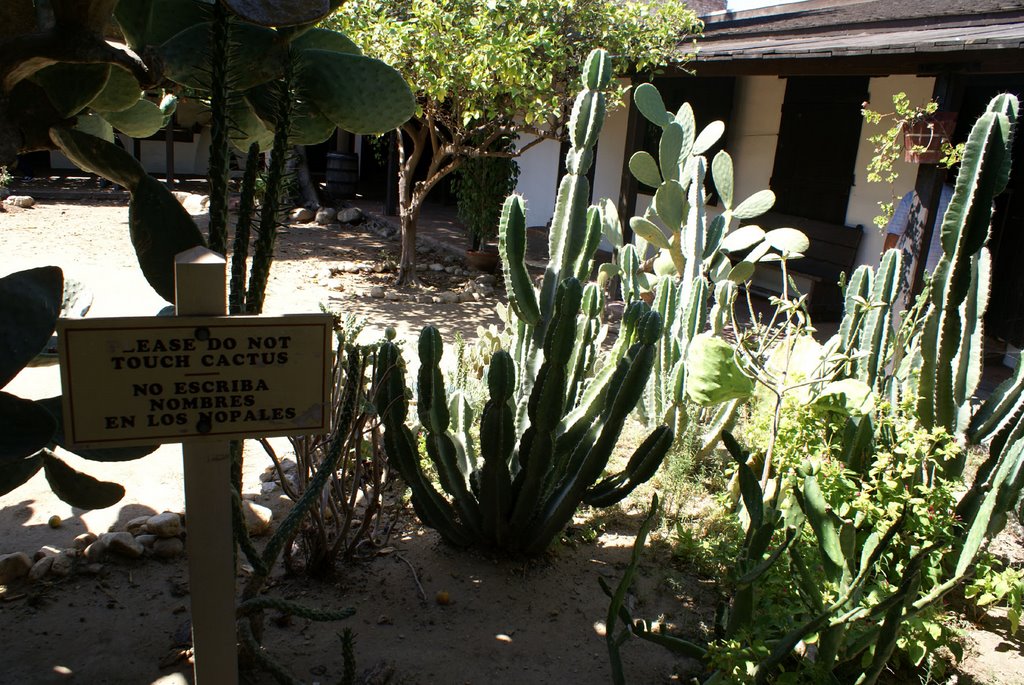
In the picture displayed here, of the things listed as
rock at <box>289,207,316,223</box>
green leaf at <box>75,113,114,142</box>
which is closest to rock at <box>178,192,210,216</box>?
rock at <box>289,207,316,223</box>

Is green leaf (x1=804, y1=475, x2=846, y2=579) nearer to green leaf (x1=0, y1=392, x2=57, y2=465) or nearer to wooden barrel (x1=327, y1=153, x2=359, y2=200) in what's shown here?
green leaf (x1=0, y1=392, x2=57, y2=465)

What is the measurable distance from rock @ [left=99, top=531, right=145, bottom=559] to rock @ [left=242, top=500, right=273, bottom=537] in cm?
43

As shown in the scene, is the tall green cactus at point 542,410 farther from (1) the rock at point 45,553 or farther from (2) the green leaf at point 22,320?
(1) the rock at point 45,553

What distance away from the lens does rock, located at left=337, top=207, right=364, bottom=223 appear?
13685 mm

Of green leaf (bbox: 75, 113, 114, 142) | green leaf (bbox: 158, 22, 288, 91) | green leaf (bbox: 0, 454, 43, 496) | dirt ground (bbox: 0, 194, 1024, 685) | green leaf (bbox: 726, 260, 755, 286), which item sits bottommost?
dirt ground (bbox: 0, 194, 1024, 685)

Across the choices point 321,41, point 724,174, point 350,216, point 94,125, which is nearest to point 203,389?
point 321,41

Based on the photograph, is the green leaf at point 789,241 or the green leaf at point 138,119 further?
the green leaf at point 789,241

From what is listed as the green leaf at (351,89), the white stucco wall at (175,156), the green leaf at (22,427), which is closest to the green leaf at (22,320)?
the green leaf at (22,427)

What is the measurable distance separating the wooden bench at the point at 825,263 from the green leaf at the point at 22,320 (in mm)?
6987

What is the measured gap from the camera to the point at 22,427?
1937 mm

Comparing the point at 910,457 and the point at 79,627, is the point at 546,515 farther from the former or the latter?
the point at 79,627

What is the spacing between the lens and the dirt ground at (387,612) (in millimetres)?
2607

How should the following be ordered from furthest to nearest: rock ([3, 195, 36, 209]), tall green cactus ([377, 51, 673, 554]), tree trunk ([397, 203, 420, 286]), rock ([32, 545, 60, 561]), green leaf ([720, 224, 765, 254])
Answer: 1. rock ([3, 195, 36, 209])
2. tree trunk ([397, 203, 420, 286])
3. green leaf ([720, 224, 765, 254])
4. rock ([32, 545, 60, 561])
5. tall green cactus ([377, 51, 673, 554])

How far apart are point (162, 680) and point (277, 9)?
1962 millimetres
